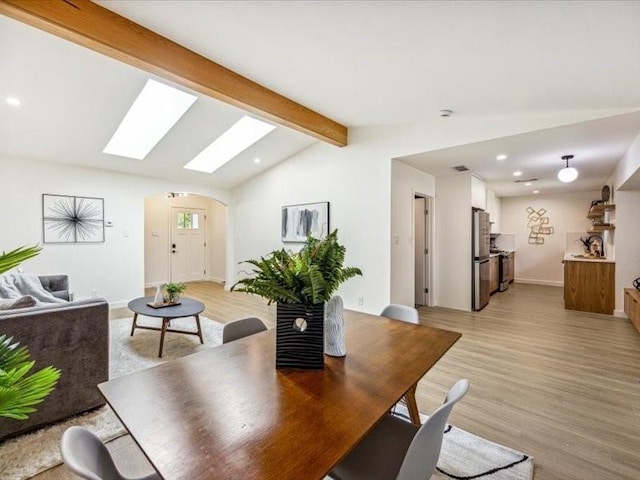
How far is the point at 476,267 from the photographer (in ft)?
16.8

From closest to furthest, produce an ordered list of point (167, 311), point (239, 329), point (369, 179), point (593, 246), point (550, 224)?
point (239, 329) → point (167, 311) → point (369, 179) → point (593, 246) → point (550, 224)

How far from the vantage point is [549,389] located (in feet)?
8.59

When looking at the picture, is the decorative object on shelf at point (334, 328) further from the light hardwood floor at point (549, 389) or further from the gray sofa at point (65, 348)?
the gray sofa at point (65, 348)

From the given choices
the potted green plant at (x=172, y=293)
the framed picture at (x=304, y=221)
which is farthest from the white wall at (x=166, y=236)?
the potted green plant at (x=172, y=293)

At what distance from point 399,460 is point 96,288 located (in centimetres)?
594

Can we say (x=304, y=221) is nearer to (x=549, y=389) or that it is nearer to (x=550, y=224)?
(x=549, y=389)

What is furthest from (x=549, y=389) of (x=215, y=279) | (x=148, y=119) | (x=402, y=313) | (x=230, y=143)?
(x=215, y=279)

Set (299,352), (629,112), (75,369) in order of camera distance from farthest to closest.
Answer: (629,112) < (75,369) < (299,352)

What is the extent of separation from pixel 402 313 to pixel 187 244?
753 cm

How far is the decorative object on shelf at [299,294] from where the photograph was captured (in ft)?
4.28

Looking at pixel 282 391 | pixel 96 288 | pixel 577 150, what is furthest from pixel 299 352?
pixel 96 288

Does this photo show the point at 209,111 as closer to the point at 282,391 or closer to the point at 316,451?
the point at 282,391

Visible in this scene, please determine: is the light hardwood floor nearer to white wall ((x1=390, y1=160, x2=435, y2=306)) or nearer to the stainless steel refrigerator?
the stainless steel refrigerator

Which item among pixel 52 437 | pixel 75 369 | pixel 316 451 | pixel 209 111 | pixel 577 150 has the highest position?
pixel 209 111
